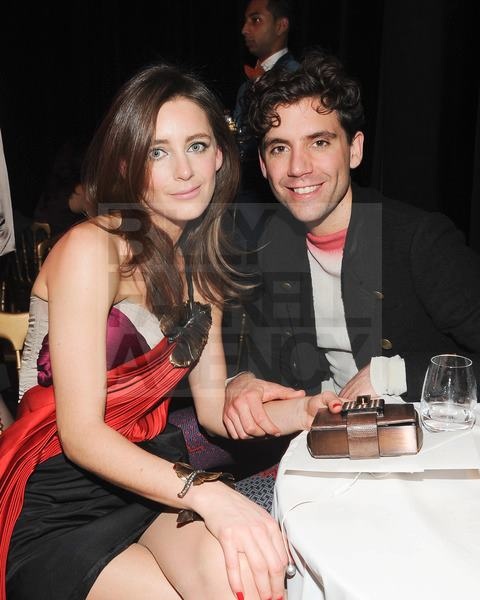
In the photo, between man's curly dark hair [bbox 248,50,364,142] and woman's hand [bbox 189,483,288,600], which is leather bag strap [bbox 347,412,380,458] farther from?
man's curly dark hair [bbox 248,50,364,142]

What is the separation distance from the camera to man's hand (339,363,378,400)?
72.2 inches

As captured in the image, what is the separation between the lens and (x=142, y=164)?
173 cm

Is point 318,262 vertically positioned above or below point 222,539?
above

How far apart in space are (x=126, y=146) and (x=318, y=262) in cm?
90

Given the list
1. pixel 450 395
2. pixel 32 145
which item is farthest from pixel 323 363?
pixel 32 145

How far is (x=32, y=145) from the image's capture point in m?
5.71

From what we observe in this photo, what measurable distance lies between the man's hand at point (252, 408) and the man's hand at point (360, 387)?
0.13 meters

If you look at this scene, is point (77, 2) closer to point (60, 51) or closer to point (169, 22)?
point (60, 51)

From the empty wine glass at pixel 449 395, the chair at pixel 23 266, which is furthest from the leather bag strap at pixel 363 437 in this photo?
the chair at pixel 23 266

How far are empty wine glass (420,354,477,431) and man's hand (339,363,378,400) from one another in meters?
0.29

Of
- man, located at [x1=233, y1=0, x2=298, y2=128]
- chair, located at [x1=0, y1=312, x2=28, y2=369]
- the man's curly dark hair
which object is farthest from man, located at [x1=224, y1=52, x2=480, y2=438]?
man, located at [x1=233, y1=0, x2=298, y2=128]

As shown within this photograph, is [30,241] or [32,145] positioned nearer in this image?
[30,241]

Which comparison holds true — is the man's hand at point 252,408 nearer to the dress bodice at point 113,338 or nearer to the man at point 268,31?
the dress bodice at point 113,338

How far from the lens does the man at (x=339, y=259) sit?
2.13 m
